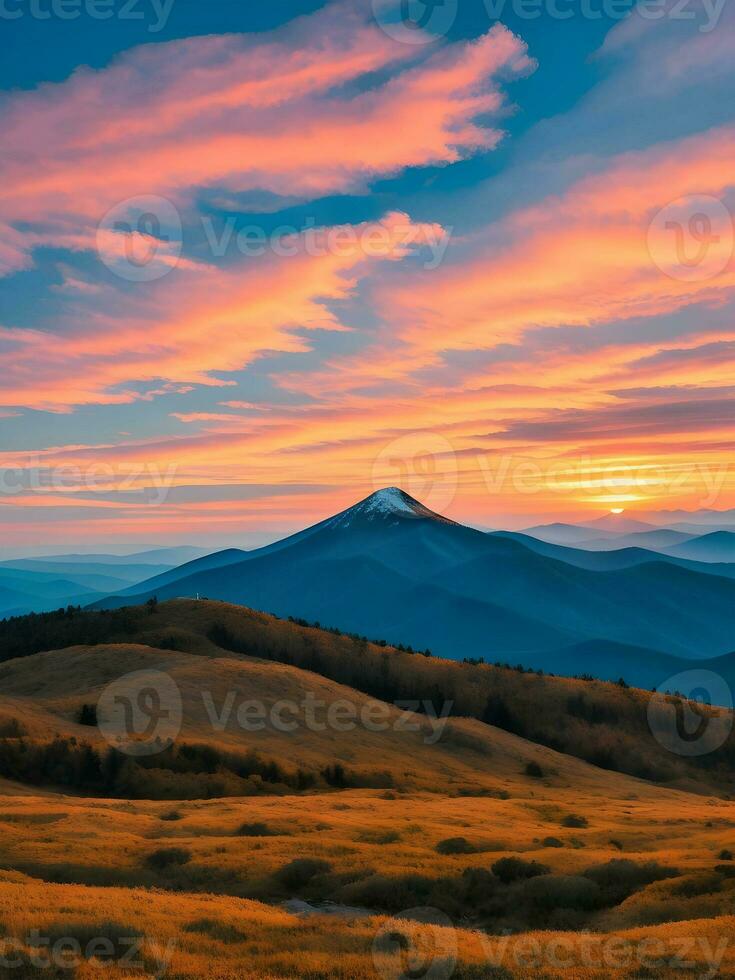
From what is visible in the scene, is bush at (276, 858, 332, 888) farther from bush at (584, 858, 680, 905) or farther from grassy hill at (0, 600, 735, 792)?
grassy hill at (0, 600, 735, 792)

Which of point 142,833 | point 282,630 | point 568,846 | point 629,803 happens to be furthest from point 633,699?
point 142,833

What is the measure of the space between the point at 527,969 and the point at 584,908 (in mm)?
10832

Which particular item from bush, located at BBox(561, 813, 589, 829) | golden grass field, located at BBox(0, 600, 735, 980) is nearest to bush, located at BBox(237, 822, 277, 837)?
golden grass field, located at BBox(0, 600, 735, 980)

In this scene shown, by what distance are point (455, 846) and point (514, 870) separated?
6363 millimetres

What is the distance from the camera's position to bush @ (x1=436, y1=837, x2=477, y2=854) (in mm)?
40562

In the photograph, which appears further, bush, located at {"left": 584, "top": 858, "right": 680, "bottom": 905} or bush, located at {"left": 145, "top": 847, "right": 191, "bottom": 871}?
bush, located at {"left": 145, "top": 847, "right": 191, "bottom": 871}

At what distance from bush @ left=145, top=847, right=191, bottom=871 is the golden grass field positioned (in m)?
0.26

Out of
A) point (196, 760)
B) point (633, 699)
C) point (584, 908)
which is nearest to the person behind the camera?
point (584, 908)

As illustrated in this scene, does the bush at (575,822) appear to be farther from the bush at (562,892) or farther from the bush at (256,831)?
the bush at (562,892)

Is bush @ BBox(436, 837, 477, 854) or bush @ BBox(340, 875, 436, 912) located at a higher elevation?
bush @ BBox(340, 875, 436, 912)

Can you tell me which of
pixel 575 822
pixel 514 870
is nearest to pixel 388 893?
pixel 514 870

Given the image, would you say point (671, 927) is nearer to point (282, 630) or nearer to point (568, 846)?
point (568, 846)

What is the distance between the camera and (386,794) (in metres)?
65.0

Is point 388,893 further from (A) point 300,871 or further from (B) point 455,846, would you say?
(B) point 455,846
